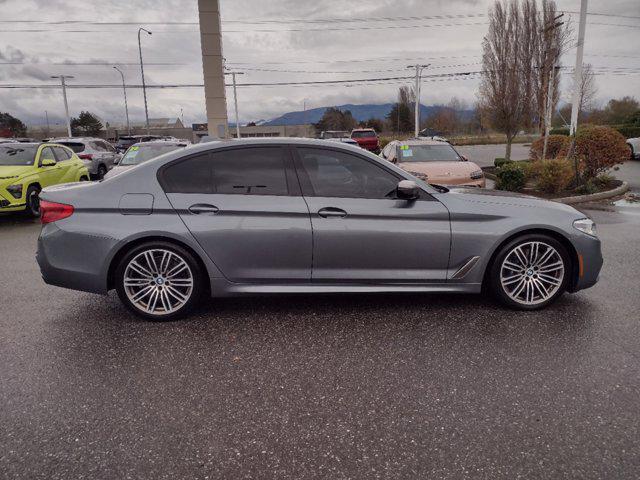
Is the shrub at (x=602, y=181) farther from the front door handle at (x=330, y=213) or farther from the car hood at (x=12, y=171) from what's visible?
the car hood at (x=12, y=171)

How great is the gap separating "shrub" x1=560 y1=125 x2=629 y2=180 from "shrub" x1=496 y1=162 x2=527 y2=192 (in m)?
1.81

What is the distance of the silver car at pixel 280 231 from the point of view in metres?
4.10

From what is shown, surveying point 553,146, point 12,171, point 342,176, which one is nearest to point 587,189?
point 553,146

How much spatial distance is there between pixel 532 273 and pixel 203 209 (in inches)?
119

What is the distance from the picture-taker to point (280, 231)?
4.09 metres

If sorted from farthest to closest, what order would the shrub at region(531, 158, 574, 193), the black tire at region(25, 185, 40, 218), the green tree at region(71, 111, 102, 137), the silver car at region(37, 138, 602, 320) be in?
the green tree at region(71, 111, 102, 137) → the shrub at region(531, 158, 574, 193) → the black tire at region(25, 185, 40, 218) → the silver car at region(37, 138, 602, 320)

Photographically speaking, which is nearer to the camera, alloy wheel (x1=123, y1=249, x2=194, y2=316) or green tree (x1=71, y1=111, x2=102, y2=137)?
alloy wheel (x1=123, y1=249, x2=194, y2=316)

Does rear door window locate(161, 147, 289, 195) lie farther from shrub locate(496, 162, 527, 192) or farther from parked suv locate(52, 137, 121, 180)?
parked suv locate(52, 137, 121, 180)

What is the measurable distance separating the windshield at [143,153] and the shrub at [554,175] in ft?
29.5

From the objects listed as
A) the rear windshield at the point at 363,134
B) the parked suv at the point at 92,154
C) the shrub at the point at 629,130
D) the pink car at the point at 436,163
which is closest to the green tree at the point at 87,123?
the rear windshield at the point at 363,134

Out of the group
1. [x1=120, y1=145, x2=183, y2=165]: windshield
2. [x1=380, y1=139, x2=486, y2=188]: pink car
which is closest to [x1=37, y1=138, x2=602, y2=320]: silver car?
[x1=380, y1=139, x2=486, y2=188]: pink car

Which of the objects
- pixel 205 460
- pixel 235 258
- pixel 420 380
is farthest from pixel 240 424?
pixel 235 258

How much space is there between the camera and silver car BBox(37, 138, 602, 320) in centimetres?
410

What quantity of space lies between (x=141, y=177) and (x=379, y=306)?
2493 millimetres
